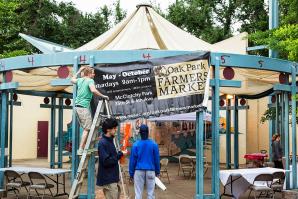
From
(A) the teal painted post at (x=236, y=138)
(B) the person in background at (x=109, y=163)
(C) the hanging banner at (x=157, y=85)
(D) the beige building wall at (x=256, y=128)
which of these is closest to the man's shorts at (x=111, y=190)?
(B) the person in background at (x=109, y=163)

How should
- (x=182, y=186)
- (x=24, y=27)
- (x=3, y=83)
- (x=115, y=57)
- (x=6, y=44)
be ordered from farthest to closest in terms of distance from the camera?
(x=24, y=27) → (x=6, y=44) → (x=182, y=186) → (x=3, y=83) → (x=115, y=57)

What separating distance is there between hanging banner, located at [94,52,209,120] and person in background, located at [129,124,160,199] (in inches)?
77.8

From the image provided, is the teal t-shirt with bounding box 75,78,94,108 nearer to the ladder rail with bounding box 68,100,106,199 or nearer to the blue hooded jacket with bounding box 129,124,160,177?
the ladder rail with bounding box 68,100,106,199

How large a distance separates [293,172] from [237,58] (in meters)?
3.23

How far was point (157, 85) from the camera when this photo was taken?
31.2 feet

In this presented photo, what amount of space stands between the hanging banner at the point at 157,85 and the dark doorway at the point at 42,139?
1578 centimetres

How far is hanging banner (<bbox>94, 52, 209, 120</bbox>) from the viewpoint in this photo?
9430mm

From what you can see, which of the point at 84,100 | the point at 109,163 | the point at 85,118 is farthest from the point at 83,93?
the point at 109,163

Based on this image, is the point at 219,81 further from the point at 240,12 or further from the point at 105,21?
the point at 105,21

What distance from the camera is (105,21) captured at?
1410 inches

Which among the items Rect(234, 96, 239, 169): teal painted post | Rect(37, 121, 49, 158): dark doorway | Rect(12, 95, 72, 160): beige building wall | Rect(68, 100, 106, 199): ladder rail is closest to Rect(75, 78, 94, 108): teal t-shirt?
Rect(68, 100, 106, 199): ladder rail

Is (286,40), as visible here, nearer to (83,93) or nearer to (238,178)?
(238,178)

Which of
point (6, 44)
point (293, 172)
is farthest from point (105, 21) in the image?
point (293, 172)

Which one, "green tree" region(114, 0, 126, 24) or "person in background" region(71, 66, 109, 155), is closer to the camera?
"person in background" region(71, 66, 109, 155)
